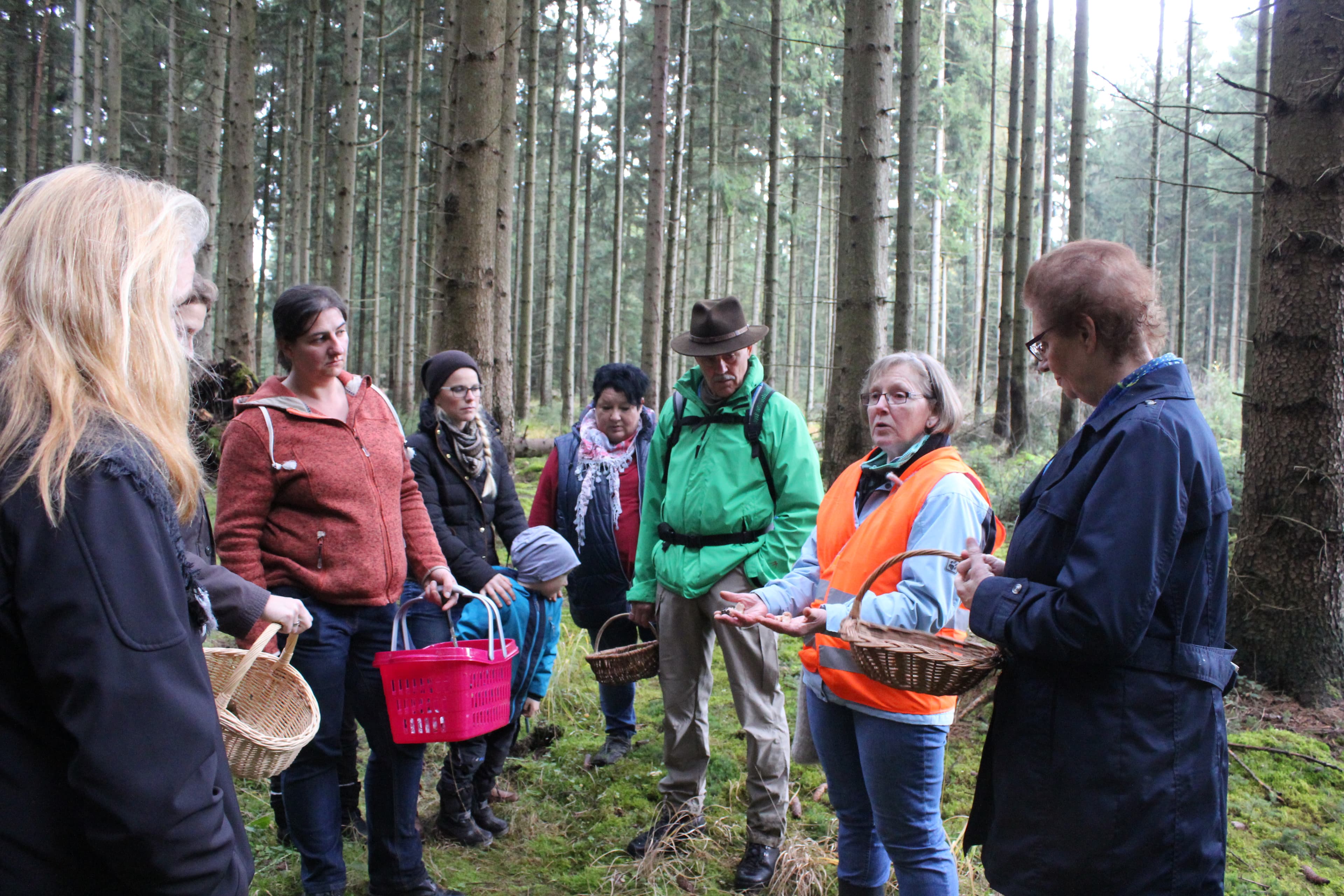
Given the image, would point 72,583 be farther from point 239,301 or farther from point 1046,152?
point 1046,152

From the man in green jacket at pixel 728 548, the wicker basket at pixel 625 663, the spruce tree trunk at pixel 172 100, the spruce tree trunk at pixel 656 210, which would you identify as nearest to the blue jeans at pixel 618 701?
the wicker basket at pixel 625 663

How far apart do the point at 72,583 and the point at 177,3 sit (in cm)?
2020

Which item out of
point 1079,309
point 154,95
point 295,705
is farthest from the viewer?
point 154,95

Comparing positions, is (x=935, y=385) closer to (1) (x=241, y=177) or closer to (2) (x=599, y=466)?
(2) (x=599, y=466)

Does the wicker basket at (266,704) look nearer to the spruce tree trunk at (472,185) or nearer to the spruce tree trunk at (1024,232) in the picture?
the spruce tree trunk at (472,185)

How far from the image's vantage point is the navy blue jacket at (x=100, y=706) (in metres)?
1.14

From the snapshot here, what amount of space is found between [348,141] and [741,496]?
879cm

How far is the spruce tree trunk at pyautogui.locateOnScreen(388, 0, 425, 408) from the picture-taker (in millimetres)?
14344

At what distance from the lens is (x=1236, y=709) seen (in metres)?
4.75

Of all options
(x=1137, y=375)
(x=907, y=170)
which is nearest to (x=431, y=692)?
(x=1137, y=375)

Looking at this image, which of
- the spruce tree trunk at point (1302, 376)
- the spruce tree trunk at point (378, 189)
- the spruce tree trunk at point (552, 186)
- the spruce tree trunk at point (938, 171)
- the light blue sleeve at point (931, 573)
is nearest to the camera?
the light blue sleeve at point (931, 573)

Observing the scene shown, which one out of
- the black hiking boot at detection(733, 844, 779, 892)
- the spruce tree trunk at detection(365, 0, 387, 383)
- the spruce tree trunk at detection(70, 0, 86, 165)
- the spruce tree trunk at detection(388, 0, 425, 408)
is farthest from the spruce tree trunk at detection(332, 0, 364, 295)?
the black hiking boot at detection(733, 844, 779, 892)

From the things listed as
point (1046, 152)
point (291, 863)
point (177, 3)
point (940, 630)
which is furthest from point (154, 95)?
point (940, 630)

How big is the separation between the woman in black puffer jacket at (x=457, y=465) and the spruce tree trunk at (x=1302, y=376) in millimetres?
4203
